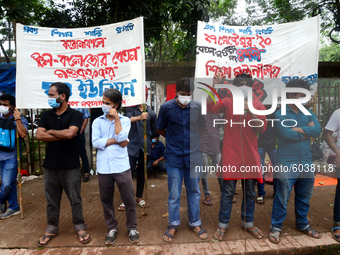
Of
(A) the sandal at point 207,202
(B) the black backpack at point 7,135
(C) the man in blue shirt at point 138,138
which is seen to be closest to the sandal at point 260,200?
(A) the sandal at point 207,202

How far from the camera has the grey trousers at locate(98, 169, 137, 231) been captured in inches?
119

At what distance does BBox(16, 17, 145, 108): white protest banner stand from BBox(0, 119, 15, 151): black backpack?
0.39m

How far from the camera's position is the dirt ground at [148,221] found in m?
3.16

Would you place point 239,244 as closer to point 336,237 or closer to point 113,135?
point 336,237

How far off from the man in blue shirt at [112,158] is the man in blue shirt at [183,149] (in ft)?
1.74

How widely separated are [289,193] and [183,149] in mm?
1468

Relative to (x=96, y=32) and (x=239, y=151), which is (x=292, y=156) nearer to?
(x=239, y=151)

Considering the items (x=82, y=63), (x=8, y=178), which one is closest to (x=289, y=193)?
(x=82, y=63)

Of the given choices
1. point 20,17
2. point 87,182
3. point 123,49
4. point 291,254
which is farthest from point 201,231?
point 20,17

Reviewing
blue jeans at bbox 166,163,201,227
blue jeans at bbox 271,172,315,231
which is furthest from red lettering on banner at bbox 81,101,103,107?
blue jeans at bbox 271,172,315,231

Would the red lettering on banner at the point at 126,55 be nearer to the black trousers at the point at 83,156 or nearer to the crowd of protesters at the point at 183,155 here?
the crowd of protesters at the point at 183,155

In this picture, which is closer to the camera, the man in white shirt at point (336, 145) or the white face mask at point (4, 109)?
the man in white shirt at point (336, 145)

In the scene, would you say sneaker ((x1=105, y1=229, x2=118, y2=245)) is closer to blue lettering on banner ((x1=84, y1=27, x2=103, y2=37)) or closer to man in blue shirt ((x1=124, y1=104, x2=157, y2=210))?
man in blue shirt ((x1=124, y1=104, x2=157, y2=210))

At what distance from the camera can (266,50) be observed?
4.05 meters
